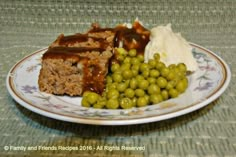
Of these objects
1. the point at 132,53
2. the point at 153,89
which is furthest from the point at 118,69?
the point at 153,89

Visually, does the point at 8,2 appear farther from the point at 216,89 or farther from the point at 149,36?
the point at 216,89

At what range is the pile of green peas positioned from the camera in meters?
1.55

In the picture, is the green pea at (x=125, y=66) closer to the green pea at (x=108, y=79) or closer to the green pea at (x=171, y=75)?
the green pea at (x=108, y=79)

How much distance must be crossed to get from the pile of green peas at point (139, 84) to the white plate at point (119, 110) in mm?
48

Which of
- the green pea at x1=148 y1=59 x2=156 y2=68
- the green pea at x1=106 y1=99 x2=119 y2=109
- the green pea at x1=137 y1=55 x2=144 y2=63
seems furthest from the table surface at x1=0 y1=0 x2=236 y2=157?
the green pea at x1=137 y1=55 x2=144 y2=63

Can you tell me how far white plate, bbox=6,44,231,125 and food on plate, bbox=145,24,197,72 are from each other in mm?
61

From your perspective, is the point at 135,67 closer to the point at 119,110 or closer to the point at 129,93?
the point at 129,93

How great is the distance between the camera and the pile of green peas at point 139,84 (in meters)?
1.55

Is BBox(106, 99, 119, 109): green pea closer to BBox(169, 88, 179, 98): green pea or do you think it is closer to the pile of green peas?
the pile of green peas

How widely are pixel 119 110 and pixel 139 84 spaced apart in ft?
0.66

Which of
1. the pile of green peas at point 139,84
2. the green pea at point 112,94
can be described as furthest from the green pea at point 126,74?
the green pea at point 112,94

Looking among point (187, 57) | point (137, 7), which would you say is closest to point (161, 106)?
point (187, 57)

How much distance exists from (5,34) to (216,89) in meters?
1.75

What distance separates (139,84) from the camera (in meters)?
1.64
